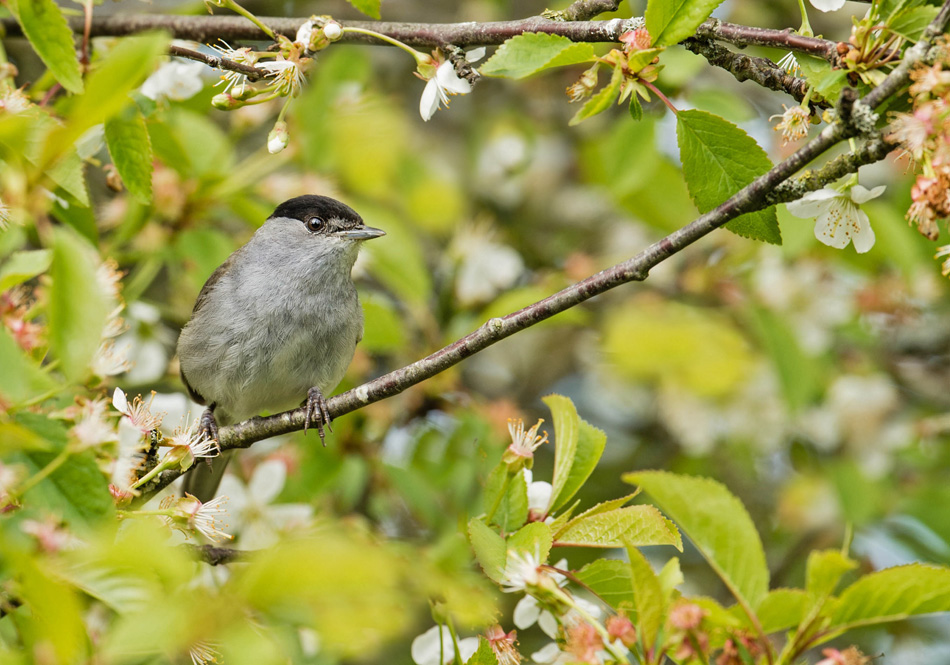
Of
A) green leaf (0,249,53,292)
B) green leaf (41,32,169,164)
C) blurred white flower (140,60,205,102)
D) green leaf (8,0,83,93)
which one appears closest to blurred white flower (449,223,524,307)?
blurred white flower (140,60,205,102)

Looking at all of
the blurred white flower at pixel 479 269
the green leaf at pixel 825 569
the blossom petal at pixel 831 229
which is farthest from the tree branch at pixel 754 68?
the blurred white flower at pixel 479 269

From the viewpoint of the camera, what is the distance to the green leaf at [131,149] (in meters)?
2.54

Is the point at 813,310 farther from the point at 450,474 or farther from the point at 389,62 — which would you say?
the point at 389,62

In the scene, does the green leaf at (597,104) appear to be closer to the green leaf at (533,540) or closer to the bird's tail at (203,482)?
the green leaf at (533,540)

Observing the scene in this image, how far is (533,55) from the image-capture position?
2.19m

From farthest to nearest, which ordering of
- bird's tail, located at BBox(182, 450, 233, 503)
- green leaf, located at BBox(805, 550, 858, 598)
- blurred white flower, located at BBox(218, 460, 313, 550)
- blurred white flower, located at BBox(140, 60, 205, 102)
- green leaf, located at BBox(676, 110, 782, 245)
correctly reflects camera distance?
1. bird's tail, located at BBox(182, 450, 233, 503)
2. blurred white flower, located at BBox(218, 460, 313, 550)
3. blurred white flower, located at BBox(140, 60, 205, 102)
4. green leaf, located at BBox(676, 110, 782, 245)
5. green leaf, located at BBox(805, 550, 858, 598)

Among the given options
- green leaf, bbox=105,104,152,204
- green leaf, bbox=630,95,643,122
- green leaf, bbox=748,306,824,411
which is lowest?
green leaf, bbox=748,306,824,411

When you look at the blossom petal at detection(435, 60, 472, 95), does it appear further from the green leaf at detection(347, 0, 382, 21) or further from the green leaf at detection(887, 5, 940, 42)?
the green leaf at detection(887, 5, 940, 42)

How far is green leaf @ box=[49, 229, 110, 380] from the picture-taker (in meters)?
1.42

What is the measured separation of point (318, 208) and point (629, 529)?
98.2 inches

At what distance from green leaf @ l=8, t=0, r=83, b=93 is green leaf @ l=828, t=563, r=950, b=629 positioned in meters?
2.23

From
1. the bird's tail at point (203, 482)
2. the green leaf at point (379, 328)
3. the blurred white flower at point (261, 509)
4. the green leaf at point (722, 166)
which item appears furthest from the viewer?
the green leaf at point (379, 328)

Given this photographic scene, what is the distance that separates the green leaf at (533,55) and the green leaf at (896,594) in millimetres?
1376

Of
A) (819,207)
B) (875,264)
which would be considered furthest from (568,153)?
(819,207)
